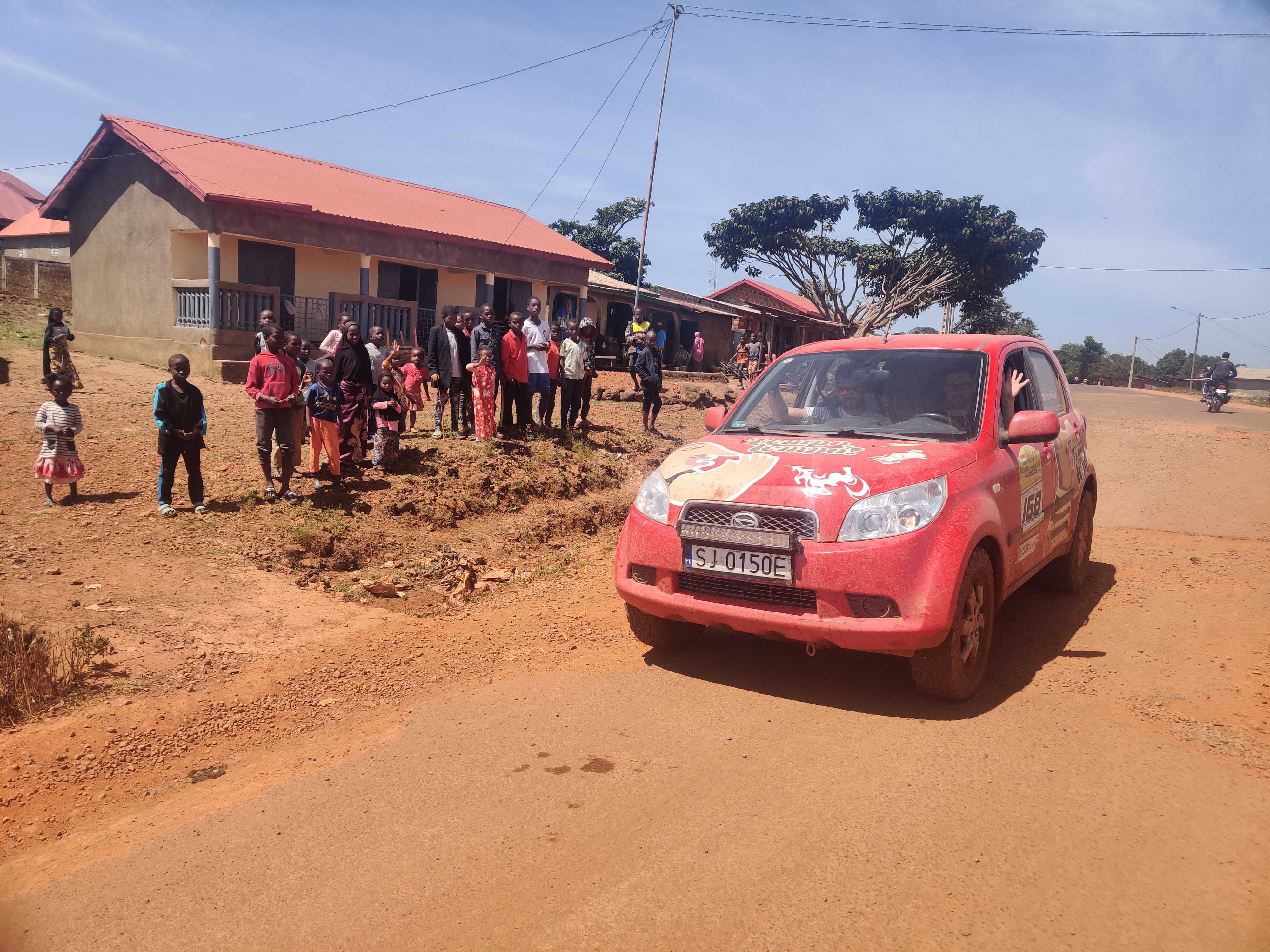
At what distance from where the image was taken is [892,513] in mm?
4109

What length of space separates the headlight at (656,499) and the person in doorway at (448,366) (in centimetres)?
619

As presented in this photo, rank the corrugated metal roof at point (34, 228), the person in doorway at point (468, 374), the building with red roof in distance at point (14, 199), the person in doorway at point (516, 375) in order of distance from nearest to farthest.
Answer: the person in doorway at point (468, 374) → the person in doorway at point (516, 375) → the corrugated metal roof at point (34, 228) → the building with red roof in distance at point (14, 199)

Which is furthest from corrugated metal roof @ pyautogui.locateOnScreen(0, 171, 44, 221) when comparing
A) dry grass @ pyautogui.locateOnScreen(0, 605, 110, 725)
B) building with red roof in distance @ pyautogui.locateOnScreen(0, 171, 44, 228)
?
dry grass @ pyautogui.locateOnScreen(0, 605, 110, 725)

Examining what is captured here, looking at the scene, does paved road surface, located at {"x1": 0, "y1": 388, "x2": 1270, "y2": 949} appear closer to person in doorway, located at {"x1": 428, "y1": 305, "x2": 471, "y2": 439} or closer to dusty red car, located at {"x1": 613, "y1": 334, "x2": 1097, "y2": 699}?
dusty red car, located at {"x1": 613, "y1": 334, "x2": 1097, "y2": 699}

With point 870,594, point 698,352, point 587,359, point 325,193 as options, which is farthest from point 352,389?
point 698,352

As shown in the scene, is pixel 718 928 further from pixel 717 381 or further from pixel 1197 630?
pixel 717 381

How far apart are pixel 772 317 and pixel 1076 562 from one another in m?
32.8

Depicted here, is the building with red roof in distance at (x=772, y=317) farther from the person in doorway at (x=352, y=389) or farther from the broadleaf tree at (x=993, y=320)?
the person in doorway at (x=352, y=389)

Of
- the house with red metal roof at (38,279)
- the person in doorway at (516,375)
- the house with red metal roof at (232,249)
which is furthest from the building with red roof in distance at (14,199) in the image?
the person in doorway at (516,375)

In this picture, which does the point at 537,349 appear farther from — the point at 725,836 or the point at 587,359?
→ the point at 725,836

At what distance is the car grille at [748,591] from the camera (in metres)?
4.16

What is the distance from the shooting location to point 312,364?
902 cm

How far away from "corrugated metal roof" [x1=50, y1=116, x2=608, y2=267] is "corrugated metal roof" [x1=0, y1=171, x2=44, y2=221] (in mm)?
20085

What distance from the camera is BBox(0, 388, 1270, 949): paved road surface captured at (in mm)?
2666
